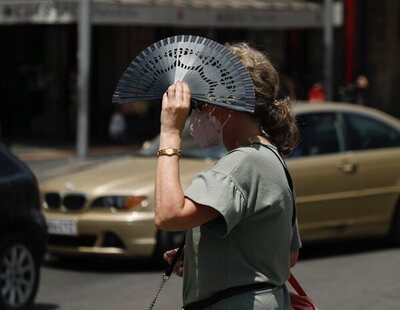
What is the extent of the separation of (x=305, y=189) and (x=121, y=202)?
5.73ft

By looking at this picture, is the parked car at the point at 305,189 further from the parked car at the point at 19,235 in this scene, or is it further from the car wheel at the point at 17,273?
the car wheel at the point at 17,273

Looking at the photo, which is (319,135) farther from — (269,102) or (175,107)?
(175,107)

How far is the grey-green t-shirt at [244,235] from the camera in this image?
330 centimetres

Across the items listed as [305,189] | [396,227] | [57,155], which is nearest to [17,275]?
[305,189]

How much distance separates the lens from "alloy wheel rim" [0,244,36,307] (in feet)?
26.4

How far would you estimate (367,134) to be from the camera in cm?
1129

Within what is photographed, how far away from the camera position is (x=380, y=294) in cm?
892

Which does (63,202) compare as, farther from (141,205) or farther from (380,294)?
(380,294)

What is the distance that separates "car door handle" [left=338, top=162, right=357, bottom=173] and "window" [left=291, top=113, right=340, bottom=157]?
0.17 meters

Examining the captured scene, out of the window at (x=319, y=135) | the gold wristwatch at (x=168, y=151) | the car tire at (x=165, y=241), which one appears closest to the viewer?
the gold wristwatch at (x=168, y=151)

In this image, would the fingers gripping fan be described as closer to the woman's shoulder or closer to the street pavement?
the woman's shoulder

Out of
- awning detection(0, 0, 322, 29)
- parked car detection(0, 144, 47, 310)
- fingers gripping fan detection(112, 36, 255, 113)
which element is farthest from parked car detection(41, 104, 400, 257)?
awning detection(0, 0, 322, 29)

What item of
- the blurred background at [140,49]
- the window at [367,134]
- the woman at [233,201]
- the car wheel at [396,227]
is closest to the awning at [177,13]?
the blurred background at [140,49]

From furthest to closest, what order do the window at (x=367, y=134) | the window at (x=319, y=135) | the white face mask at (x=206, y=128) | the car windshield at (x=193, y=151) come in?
1. the window at (x=367, y=134)
2. the window at (x=319, y=135)
3. the car windshield at (x=193, y=151)
4. the white face mask at (x=206, y=128)
